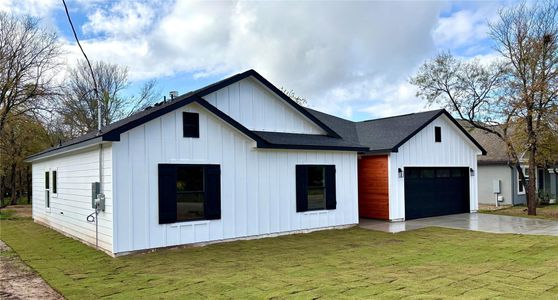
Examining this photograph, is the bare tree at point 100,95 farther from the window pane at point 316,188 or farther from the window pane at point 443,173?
the window pane at point 443,173

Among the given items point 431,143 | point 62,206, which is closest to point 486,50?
point 431,143

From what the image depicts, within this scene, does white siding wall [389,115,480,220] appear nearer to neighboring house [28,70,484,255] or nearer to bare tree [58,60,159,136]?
neighboring house [28,70,484,255]

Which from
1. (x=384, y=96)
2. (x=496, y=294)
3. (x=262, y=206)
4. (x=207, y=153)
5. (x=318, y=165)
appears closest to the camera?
(x=496, y=294)

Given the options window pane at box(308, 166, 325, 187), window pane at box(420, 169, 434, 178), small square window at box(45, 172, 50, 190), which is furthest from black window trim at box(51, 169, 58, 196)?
window pane at box(420, 169, 434, 178)

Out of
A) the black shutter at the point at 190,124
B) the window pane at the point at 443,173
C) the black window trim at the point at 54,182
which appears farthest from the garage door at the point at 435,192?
the black window trim at the point at 54,182

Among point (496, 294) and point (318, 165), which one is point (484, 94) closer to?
point (318, 165)

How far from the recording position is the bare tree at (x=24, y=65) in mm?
21297

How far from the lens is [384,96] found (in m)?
26.9

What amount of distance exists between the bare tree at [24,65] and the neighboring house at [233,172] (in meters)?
7.26

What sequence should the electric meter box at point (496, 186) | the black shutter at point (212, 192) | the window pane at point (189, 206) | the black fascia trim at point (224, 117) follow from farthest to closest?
the electric meter box at point (496, 186), the black shutter at point (212, 192), the black fascia trim at point (224, 117), the window pane at point (189, 206)

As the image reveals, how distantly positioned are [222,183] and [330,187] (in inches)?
145

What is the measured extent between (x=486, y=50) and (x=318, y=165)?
12173 mm

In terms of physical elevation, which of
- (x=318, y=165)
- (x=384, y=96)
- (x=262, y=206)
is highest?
(x=384, y=96)

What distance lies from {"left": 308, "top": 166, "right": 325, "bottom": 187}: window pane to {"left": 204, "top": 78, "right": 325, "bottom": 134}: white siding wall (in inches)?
58.2
